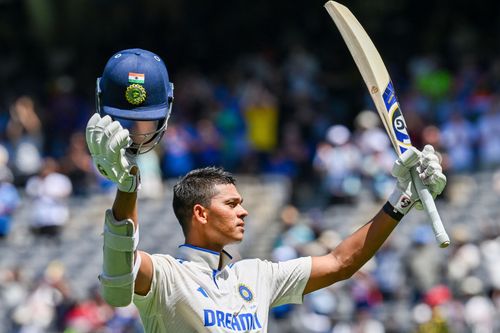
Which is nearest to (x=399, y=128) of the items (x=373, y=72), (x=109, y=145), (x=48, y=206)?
(x=373, y=72)

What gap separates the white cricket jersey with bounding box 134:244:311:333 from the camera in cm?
540

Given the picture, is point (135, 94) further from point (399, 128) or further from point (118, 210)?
point (399, 128)

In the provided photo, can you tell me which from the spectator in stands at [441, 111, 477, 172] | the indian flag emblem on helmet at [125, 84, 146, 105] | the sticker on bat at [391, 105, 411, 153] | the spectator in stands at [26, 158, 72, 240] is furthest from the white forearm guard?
the spectator in stands at [26, 158, 72, 240]

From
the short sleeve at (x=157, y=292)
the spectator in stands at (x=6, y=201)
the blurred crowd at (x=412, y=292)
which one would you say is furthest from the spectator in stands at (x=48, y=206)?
the short sleeve at (x=157, y=292)

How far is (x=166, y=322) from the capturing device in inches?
213

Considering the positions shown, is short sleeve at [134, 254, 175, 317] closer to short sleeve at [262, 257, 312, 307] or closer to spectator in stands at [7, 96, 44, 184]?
short sleeve at [262, 257, 312, 307]

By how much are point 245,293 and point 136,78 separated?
116 cm

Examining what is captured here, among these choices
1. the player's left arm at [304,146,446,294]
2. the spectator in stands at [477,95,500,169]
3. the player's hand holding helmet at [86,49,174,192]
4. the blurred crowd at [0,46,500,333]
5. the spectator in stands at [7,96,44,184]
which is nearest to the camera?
the player's hand holding helmet at [86,49,174,192]

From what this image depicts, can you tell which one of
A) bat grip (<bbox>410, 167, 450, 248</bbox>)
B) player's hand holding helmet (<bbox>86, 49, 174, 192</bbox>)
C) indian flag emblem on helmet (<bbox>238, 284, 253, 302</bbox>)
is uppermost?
bat grip (<bbox>410, 167, 450, 248</bbox>)

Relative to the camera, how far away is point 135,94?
505cm

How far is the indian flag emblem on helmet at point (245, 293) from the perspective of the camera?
5.60 meters

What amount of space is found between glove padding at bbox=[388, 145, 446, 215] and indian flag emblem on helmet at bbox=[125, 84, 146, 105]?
1264 millimetres

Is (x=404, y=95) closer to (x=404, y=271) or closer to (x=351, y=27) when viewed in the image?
(x=404, y=271)

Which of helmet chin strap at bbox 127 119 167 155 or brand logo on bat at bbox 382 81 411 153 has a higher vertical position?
brand logo on bat at bbox 382 81 411 153
